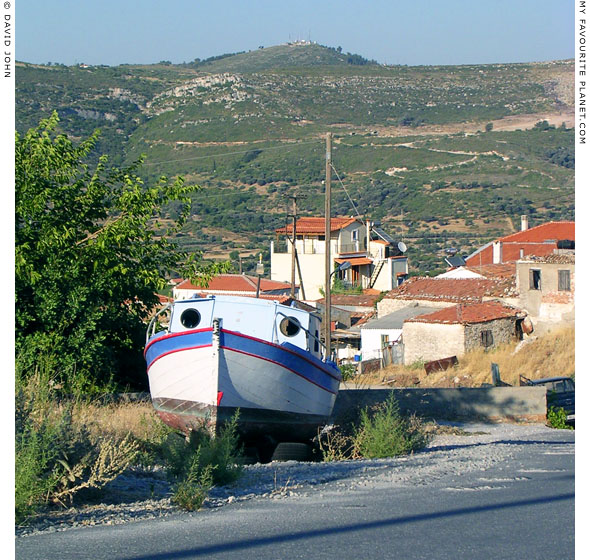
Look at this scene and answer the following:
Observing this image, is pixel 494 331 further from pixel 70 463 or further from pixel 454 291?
pixel 70 463

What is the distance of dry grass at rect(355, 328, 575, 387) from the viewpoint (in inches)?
1228

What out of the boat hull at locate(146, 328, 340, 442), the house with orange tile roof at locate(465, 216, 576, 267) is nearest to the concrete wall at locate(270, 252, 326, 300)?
the house with orange tile roof at locate(465, 216, 576, 267)

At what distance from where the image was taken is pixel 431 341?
3894 centimetres

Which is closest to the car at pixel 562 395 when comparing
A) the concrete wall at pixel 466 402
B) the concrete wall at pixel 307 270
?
the concrete wall at pixel 466 402

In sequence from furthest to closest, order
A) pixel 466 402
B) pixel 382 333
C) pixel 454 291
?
1. pixel 454 291
2. pixel 382 333
3. pixel 466 402

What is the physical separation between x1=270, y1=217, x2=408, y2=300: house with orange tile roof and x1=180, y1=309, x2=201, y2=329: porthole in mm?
47109

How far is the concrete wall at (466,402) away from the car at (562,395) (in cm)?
62

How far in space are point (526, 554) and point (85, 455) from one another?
4302 millimetres

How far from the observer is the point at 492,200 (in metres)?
88.4

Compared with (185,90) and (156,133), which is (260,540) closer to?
(156,133)

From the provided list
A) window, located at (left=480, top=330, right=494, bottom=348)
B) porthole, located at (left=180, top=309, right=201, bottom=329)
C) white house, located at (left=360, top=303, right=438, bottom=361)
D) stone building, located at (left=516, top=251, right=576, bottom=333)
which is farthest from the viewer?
white house, located at (left=360, top=303, right=438, bottom=361)

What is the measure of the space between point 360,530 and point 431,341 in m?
32.3

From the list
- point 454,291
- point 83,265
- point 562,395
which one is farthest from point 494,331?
point 83,265

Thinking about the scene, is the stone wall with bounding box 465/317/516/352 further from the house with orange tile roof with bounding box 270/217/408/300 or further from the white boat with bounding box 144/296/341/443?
the house with orange tile roof with bounding box 270/217/408/300
